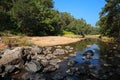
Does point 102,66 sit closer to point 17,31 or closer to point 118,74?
point 118,74

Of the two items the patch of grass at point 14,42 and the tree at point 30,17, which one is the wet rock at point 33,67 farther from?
the tree at point 30,17

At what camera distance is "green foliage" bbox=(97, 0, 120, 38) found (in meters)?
48.3

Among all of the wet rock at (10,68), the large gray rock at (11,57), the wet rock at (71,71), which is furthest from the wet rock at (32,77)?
the large gray rock at (11,57)

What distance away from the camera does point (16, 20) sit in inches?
2108

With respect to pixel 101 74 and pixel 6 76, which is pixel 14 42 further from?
pixel 101 74

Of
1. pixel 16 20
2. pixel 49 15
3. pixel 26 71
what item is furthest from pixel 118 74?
pixel 49 15

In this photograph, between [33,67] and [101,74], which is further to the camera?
[33,67]


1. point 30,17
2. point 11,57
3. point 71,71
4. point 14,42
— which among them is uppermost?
point 30,17

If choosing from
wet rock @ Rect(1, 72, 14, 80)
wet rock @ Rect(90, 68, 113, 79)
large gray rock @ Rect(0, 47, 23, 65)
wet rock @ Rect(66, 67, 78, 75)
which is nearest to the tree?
large gray rock @ Rect(0, 47, 23, 65)

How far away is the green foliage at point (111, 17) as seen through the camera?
159 feet

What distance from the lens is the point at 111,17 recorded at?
167 ft

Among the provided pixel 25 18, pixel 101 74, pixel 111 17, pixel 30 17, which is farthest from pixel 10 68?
pixel 111 17

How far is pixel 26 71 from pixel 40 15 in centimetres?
4082

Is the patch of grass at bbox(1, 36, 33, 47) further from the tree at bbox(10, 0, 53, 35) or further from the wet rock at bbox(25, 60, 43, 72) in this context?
the wet rock at bbox(25, 60, 43, 72)
